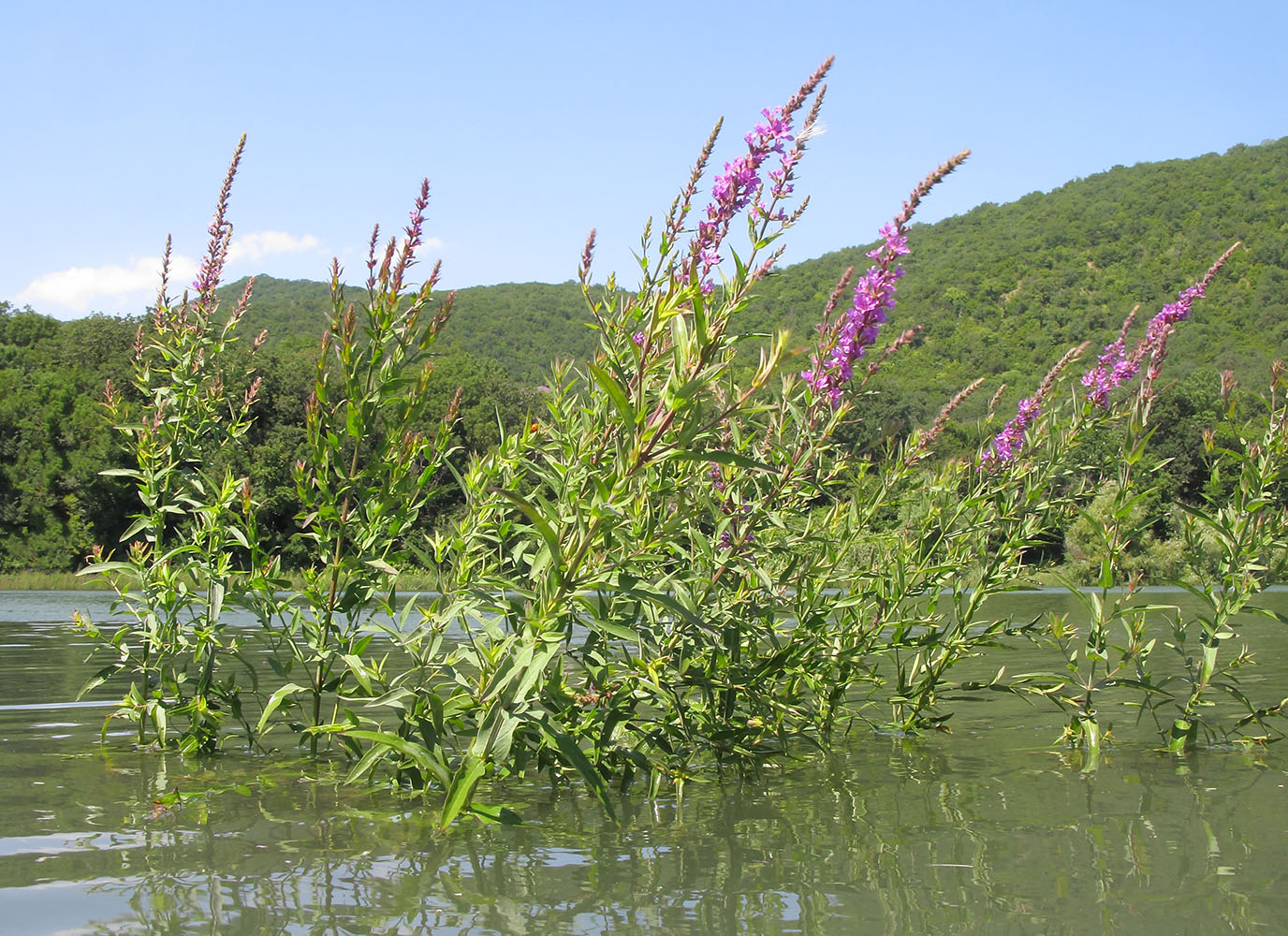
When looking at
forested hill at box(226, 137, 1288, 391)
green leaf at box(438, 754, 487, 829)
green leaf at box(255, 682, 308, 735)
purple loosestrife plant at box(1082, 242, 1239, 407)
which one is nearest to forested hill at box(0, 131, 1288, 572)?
forested hill at box(226, 137, 1288, 391)

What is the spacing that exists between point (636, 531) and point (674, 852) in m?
1.25

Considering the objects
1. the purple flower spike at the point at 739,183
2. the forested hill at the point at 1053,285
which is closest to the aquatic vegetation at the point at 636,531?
the purple flower spike at the point at 739,183

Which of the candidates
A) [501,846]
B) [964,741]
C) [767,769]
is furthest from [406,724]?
[964,741]

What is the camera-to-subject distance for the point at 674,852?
370 centimetres

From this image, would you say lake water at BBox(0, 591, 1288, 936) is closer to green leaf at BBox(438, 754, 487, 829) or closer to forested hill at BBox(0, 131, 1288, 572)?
green leaf at BBox(438, 754, 487, 829)

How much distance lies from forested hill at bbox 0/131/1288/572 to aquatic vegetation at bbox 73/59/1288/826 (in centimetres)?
74

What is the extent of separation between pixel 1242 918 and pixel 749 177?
3.30 m

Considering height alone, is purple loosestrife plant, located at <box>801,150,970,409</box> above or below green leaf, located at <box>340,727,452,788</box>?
above

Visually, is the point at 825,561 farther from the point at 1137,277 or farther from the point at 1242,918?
the point at 1137,277

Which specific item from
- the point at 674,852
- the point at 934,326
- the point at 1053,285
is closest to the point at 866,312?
the point at 674,852

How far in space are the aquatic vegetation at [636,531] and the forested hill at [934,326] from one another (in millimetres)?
744

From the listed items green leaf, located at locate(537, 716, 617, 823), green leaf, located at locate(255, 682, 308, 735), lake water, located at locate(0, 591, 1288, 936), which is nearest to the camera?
lake water, located at locate(0, 591, 1288, 936)

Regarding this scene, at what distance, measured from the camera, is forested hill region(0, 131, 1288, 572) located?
148 feet

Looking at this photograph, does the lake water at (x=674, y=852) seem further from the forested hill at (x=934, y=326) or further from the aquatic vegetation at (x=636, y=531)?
the forested hill at (x=934, y=326)
